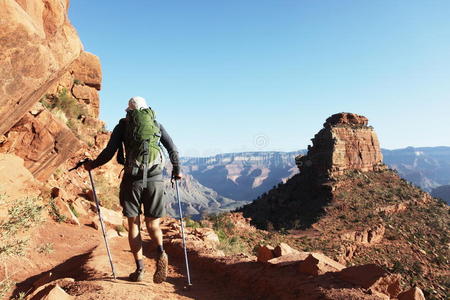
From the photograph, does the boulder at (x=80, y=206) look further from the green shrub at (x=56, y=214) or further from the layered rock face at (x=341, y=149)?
the layered rock face at (x=341, y=149)

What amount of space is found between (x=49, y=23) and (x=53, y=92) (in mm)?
13607

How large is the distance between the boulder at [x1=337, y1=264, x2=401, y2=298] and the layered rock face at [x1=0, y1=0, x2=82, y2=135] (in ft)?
18.0

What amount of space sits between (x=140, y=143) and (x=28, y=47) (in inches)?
86.7

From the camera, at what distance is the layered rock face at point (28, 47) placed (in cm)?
445

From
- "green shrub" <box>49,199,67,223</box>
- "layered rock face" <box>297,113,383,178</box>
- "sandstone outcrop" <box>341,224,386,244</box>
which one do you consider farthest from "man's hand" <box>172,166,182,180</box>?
"layered rock face" <box>297,113,383,178</box>

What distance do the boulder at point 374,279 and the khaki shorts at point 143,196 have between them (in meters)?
2.77

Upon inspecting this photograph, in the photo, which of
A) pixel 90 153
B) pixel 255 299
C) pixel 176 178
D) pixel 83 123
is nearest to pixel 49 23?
pixel 176 178

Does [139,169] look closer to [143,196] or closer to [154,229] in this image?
[143,196]

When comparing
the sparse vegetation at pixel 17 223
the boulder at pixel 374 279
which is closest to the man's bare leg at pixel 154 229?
the sparse vegetation at pixel 17 223

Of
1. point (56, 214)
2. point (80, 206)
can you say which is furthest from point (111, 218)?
point (56, 214)

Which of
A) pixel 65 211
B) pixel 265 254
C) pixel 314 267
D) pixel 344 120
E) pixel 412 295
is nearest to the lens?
pixel 412 295

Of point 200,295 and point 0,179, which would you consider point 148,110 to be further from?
point 0,179

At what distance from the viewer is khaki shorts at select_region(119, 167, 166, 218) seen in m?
4.57

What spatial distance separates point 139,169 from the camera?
178 inches
